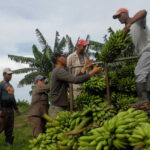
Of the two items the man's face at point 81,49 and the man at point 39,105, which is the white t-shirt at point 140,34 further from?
the man at point 39,105

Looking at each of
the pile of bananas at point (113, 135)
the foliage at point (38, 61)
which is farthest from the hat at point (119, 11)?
the foliage at point (38, 61)

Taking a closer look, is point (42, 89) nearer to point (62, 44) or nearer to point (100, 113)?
point (100, 113)

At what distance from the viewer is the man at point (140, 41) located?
4.10 meters

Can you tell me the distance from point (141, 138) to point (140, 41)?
2.72 m

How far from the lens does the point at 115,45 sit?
481 cm

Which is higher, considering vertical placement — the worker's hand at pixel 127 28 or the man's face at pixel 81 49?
the man's face at pixel 81 49

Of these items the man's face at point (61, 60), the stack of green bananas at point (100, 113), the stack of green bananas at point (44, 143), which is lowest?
the stack of green bananas at point (44, 143)

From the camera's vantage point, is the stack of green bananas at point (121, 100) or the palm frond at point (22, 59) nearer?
the stack of green bananas at point (121, 100)

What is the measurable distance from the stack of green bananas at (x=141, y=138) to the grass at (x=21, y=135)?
5910 mm

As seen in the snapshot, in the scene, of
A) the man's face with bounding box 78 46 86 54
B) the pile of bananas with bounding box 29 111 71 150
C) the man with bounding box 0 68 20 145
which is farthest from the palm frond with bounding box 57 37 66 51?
the pile of bananas with bounding box 29 111 71 150

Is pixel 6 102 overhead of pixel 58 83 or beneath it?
beneath

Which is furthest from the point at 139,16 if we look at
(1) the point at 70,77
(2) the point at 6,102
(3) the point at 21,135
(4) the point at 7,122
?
(3) the point at 21,135

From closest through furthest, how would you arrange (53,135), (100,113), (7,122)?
(100,113) → (53,135) → (7,122)

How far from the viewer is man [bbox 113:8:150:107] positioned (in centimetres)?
410
